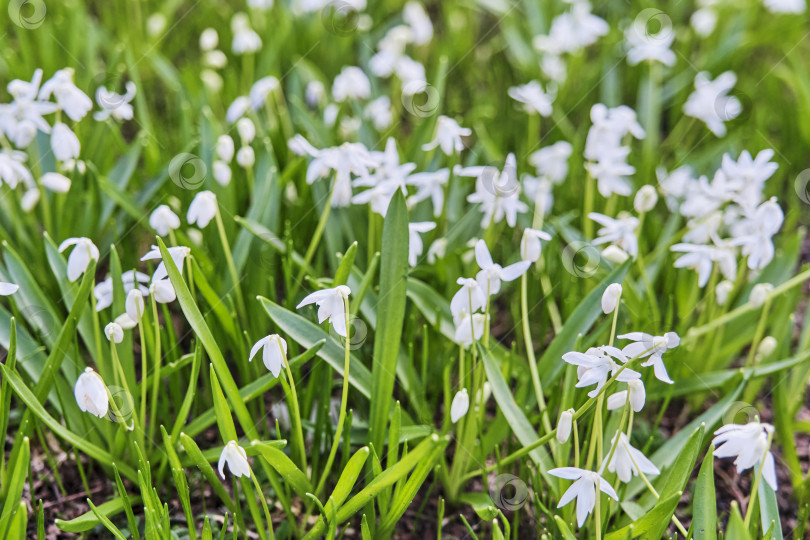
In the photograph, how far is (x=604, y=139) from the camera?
8.76ft

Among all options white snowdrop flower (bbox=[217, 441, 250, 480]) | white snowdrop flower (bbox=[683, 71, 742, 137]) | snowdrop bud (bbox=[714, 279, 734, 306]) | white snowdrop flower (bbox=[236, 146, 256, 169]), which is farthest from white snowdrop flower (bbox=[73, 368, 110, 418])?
white snowdrop flower (bbox=[683, 71, 742, 137])

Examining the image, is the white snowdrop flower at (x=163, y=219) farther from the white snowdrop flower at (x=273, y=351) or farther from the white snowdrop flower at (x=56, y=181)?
the white snowdrop flower at (x=273, y=351)

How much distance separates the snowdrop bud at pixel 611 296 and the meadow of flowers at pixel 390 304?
0.27 ft

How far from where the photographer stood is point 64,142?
2.32 m

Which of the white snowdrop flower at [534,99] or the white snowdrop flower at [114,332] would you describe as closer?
the white snowdrop flower at [114,332]

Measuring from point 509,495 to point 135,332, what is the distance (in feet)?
4.38

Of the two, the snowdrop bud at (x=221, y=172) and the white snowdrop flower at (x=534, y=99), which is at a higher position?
the snowdrop bud at (x=221, y=172)

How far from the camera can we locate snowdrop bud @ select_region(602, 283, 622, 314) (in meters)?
1.76

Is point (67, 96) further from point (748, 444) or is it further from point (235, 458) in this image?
point (748, 444)

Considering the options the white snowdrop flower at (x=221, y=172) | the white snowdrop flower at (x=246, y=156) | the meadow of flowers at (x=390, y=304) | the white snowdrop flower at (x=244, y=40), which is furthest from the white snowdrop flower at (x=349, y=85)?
the white snowdrop flower at (x=221, y=172)

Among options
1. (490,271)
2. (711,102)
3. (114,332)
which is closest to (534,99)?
(711,102)

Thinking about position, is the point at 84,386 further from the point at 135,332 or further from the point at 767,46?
the point at 767,46

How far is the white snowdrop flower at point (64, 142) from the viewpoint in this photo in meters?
2.30

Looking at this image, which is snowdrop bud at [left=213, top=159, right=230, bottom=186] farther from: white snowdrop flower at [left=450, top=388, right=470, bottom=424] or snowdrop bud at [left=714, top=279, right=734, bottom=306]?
snowdrop bud at [left=714, top=279, right=734, bottom=306]
